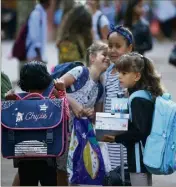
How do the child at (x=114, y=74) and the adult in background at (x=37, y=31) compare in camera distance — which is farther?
the adult in background at (x=37, y=31)

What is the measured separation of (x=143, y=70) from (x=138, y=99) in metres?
0.31

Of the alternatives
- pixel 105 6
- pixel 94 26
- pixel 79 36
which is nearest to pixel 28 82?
pixel 79 36

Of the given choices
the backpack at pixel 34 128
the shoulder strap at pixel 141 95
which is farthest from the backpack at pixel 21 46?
the shoulder strap at pixel 141 95

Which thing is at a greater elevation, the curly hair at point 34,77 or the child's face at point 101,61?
the child's face at point 101,61

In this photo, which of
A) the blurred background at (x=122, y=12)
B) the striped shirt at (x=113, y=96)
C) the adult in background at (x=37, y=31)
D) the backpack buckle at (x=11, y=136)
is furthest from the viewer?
the blurred background at (x=122, y=12)

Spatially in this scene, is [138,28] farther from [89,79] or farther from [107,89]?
[107,89]

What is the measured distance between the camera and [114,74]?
6598 millimetres

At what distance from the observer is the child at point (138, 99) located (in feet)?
19.1

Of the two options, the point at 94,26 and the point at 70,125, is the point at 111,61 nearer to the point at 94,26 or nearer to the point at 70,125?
the point at 70,125

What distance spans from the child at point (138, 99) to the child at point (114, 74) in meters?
0.24

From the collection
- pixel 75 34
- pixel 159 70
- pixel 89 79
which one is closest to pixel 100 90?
pixel 89 79

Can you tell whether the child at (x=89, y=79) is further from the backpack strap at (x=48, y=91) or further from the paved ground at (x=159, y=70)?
the paved ground at (x=159, y=70)

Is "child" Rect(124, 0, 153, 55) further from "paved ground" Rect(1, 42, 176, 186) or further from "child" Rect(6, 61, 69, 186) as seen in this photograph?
"child" Rect(6, 61, 69, 186)

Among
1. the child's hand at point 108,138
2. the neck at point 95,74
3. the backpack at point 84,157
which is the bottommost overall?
the backpack at point 84,157
